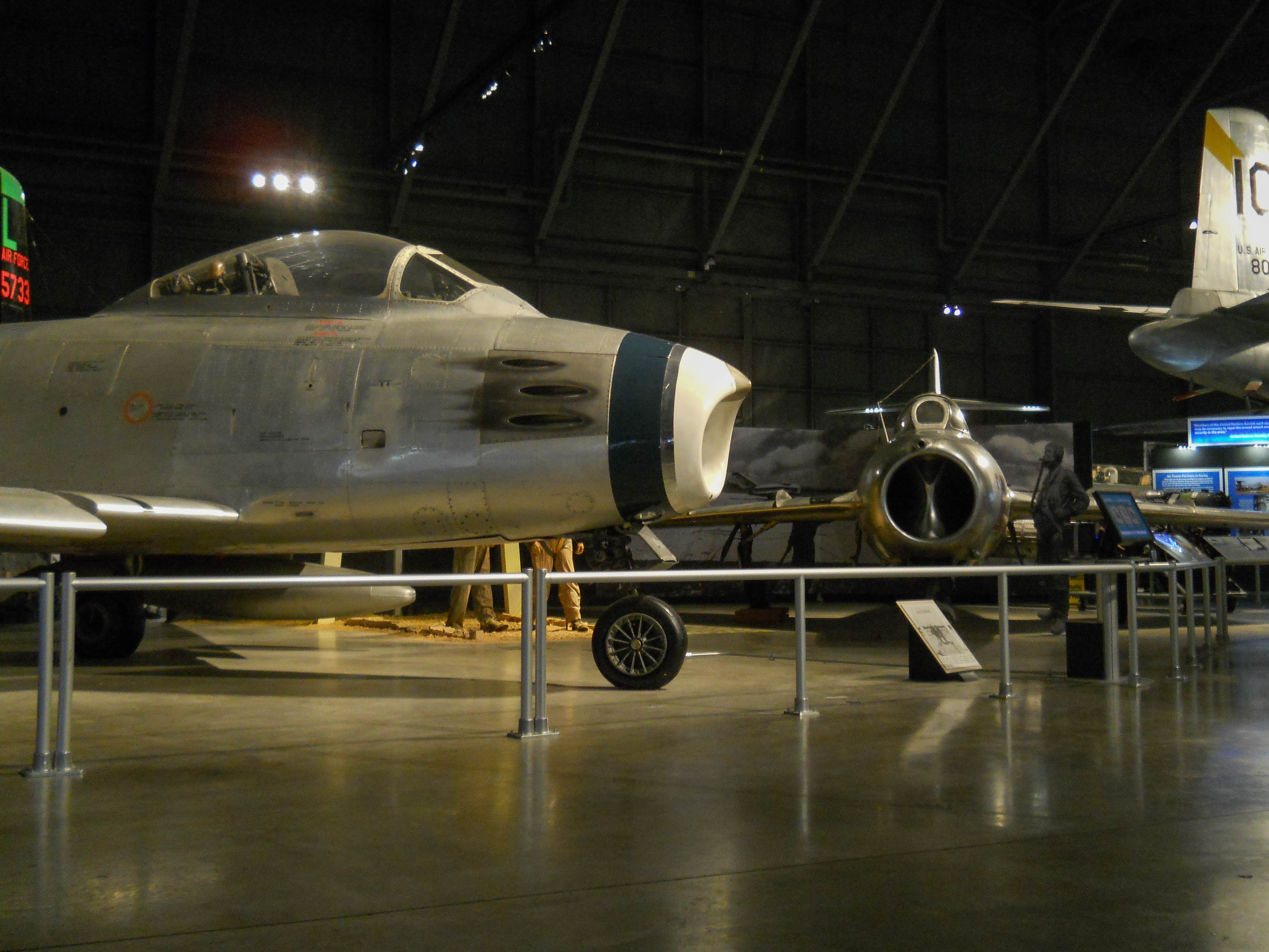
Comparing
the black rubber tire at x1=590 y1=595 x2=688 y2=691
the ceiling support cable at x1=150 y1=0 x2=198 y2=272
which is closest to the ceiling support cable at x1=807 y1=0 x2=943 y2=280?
the ceiling support cable at x1=150 y1=0 x2=198 y2=272

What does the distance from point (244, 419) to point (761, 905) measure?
215 inches

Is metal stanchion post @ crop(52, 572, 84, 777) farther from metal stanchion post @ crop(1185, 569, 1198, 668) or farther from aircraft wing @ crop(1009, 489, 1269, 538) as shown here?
aircraft wing @ crop(1009, 489, 1269, 538)

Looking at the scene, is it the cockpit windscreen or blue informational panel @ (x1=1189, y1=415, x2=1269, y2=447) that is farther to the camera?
blue informational panel @ (x1=1189, y1=415, x2=1269, y2=447)

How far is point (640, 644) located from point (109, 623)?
464cm

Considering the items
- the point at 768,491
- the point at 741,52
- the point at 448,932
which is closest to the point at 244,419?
the point at 448,932

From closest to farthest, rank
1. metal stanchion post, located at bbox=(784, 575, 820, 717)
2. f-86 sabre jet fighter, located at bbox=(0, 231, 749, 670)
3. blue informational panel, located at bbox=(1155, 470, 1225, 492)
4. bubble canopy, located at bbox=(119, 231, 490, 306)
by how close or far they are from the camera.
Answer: metal stanchion post, located at bbox=(784, 575, 820, 717) < f-86 sabre jet fighter, located at bbox=(0, 231, 749, 670) < bubble canopy, located at bbox=(119, 231, 490, 306) < blue informational panel, located at bbox=(1155, 470, 1225, 492)

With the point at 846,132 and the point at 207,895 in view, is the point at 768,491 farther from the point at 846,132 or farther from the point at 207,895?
the point at 207,895

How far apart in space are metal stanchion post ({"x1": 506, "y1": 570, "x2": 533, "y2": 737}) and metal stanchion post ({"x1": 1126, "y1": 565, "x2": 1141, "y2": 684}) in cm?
404

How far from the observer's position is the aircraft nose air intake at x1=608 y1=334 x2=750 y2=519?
6.23 m

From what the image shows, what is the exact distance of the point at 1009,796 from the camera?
3746 millimetres

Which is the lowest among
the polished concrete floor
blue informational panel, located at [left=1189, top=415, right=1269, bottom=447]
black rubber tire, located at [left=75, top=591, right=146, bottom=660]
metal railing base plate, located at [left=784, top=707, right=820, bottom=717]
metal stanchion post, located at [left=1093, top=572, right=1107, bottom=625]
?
metal railing base plate, located at [left=784, top=707, right=820, bottom=717]

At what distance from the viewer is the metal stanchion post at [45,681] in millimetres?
4016

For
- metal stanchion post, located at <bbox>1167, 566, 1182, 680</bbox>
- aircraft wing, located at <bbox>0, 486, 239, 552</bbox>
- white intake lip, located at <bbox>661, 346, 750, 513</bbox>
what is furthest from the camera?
metal stanchion post, located at <bbox>1167, 566, 1182, 680</bbox>

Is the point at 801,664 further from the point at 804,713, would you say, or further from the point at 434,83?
the point at 434,83
